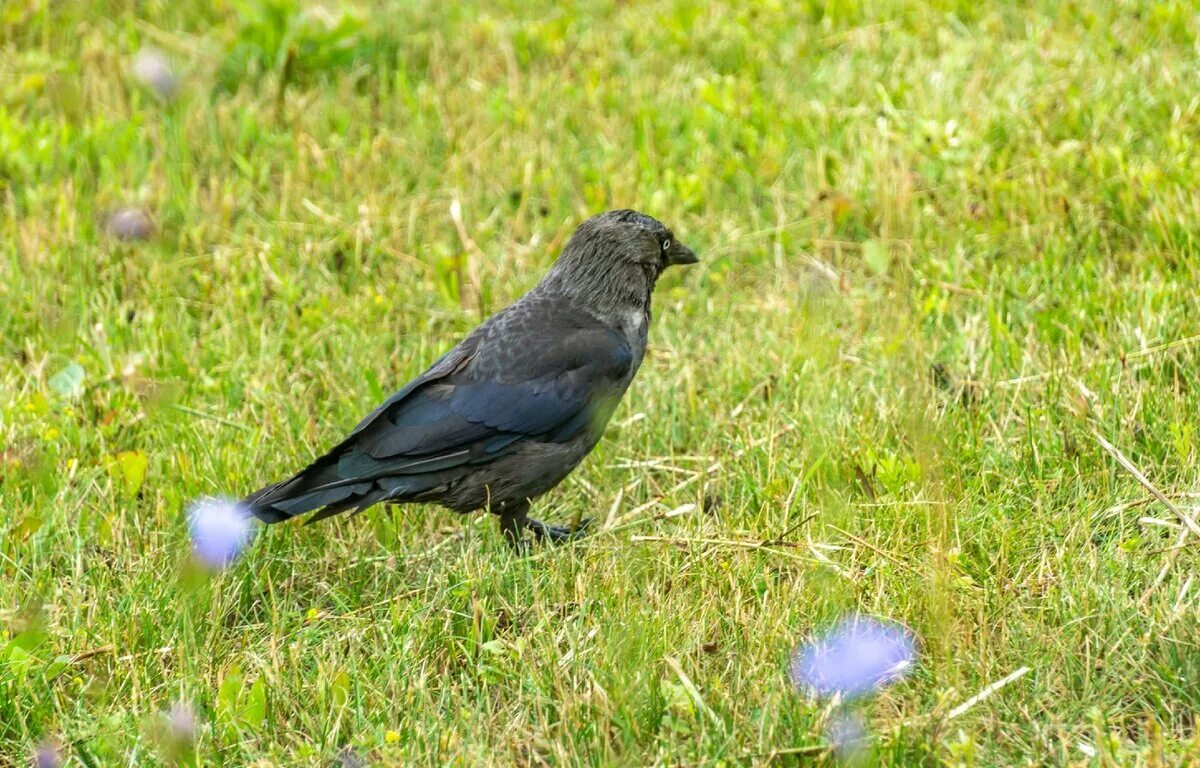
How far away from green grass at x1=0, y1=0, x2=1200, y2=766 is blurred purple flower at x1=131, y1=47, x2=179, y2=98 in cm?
11

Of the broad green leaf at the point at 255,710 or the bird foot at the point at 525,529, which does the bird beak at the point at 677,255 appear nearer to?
the bird foot at the point at 525,529

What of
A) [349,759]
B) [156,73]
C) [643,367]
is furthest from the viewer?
[156,73]

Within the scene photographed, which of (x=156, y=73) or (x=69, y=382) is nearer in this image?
(x=69, y=382)

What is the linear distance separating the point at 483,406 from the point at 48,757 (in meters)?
1.60

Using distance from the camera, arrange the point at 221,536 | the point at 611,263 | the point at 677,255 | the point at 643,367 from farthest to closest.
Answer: the point at 643,367
the point at 677,255
the point at 611,263
the point at 221,536

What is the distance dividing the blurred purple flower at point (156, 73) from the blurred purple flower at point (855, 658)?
16.7 feet

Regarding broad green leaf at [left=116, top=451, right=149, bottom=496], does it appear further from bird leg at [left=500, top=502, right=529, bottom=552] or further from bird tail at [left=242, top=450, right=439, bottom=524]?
bird leg at [left=500, top=502, right=529, bottom=552]

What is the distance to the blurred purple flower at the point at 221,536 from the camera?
3910 mm

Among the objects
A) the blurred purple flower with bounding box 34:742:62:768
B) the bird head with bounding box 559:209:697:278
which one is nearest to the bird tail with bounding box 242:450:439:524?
the blurred purple flower with bounding box 34:742:62:768

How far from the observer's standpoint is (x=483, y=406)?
424 cm

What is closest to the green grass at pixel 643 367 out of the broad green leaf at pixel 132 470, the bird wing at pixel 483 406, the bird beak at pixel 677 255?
the broad green leaf at pixel 132 470

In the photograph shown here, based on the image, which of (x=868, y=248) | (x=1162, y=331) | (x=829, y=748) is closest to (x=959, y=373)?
(x=1162, y=331)

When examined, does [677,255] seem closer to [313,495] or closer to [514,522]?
[514,522]

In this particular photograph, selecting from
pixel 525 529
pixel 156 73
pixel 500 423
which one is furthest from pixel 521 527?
pixel 156 73
